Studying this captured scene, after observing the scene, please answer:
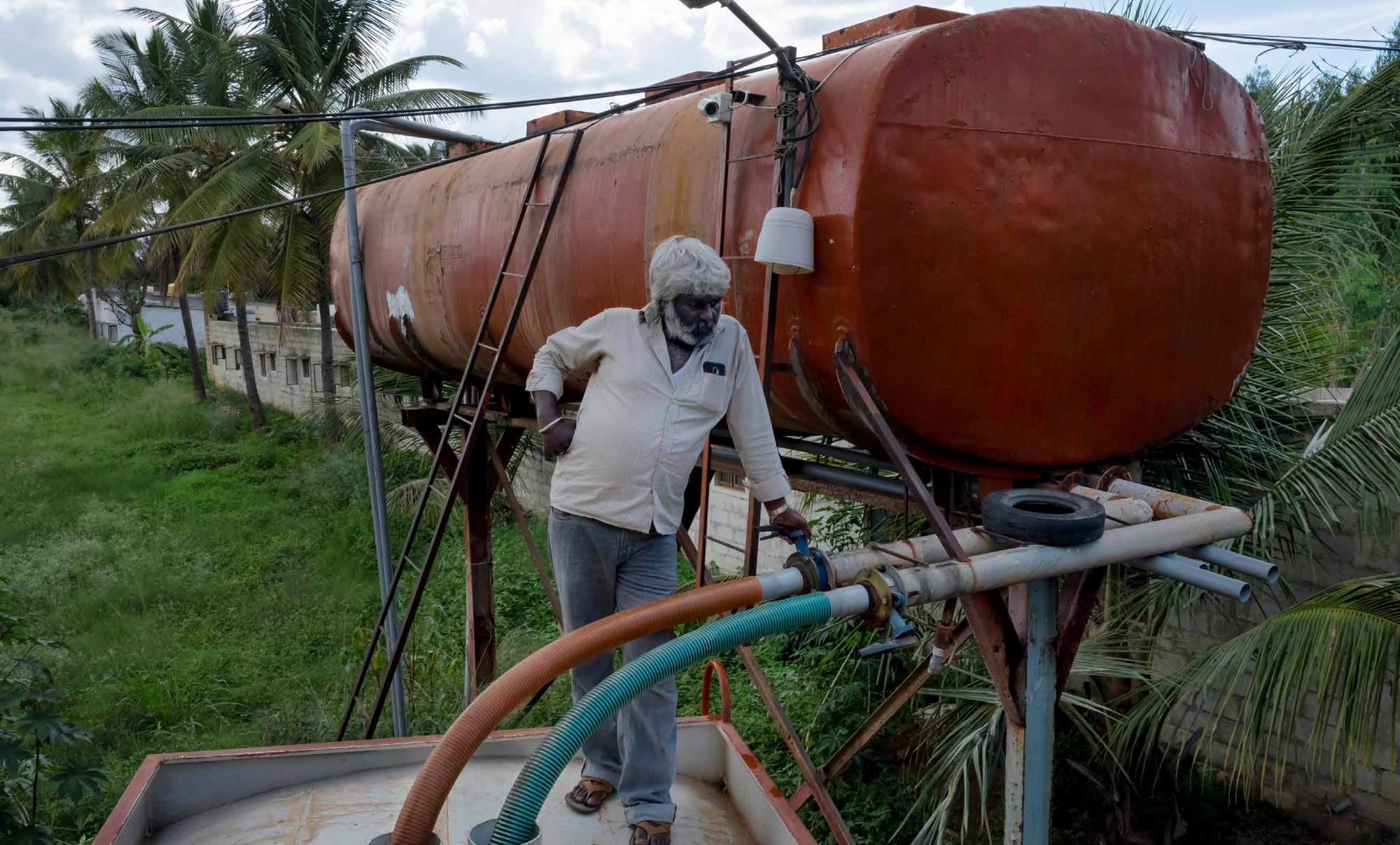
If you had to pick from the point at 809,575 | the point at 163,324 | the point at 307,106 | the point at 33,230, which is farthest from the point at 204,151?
the point at 163,324

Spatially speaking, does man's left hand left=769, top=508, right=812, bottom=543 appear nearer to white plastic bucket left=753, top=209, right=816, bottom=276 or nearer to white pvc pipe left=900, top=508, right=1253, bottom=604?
white pvc pipe left=900, top=508, right=1253, bottom=604

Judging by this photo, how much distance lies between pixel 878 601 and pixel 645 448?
33.4 inches

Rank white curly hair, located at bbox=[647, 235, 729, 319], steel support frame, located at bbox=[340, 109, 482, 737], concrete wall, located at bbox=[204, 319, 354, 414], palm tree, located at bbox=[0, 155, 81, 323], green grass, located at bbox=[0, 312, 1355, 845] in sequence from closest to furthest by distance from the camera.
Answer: white curly hair, located at bbox=[647, 235, 729, 319] → steel support frame, located at bbox=[340, 109, 482, 737] → green grass, located at bbox=[0, 312, 1355, 845] → concrete wall, located at bbox=[204, 319, 354, 414] → palm tree, located at bbox=[0, 155, 81, 323]

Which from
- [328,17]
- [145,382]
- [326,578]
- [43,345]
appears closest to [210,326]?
[145,382]

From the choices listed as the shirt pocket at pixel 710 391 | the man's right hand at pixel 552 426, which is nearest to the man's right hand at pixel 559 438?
the man's right hand at pixel 552 426

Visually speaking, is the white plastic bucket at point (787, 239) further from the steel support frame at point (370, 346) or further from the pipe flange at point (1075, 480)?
the steel support frame at point (370, 346)

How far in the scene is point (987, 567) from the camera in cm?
242

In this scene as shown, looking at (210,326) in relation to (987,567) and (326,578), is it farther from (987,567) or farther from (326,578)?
(987,567)

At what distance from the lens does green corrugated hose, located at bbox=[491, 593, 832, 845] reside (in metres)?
1.70

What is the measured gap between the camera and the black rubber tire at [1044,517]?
2.47m

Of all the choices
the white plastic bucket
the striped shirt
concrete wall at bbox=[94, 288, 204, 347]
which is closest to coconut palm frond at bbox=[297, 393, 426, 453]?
the striped shirt

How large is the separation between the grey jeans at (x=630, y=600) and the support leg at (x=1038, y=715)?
101 centimetres

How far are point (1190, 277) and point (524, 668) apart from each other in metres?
2.55

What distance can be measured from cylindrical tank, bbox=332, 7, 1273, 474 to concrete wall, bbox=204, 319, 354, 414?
1533cm
